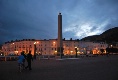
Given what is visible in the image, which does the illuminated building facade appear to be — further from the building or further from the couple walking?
the couple walking

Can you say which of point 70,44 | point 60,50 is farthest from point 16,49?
point 60,50

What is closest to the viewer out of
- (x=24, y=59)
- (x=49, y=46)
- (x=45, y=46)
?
Result: (x=24, y=59)

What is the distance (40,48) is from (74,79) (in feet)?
423

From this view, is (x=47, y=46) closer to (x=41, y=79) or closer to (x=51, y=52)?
(x=51, y=52)

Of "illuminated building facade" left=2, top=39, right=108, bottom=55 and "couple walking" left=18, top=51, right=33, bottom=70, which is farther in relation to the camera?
"illuminated building facade" left=2, top=39, right=108, bottom=55

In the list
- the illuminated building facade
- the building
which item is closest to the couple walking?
the illuminated building facade

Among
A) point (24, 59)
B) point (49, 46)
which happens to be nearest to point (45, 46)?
point (49, 46)

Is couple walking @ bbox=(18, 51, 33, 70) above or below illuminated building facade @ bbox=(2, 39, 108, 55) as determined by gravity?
below

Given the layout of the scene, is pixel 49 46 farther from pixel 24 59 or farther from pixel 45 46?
pixel 24 59

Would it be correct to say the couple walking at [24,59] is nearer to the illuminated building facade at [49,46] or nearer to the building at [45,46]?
the illuminated building facade at [49,46]

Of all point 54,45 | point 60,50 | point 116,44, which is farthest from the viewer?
point 116,44

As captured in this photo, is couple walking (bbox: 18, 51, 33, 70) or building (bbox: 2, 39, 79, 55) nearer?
couple walking (bbox: 18, 51, 33, 70)

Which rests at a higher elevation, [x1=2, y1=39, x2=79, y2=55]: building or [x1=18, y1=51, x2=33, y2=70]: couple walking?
[x1=2, y1=39, x2=79, y2=55]: building

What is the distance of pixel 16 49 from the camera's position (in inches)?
5817
